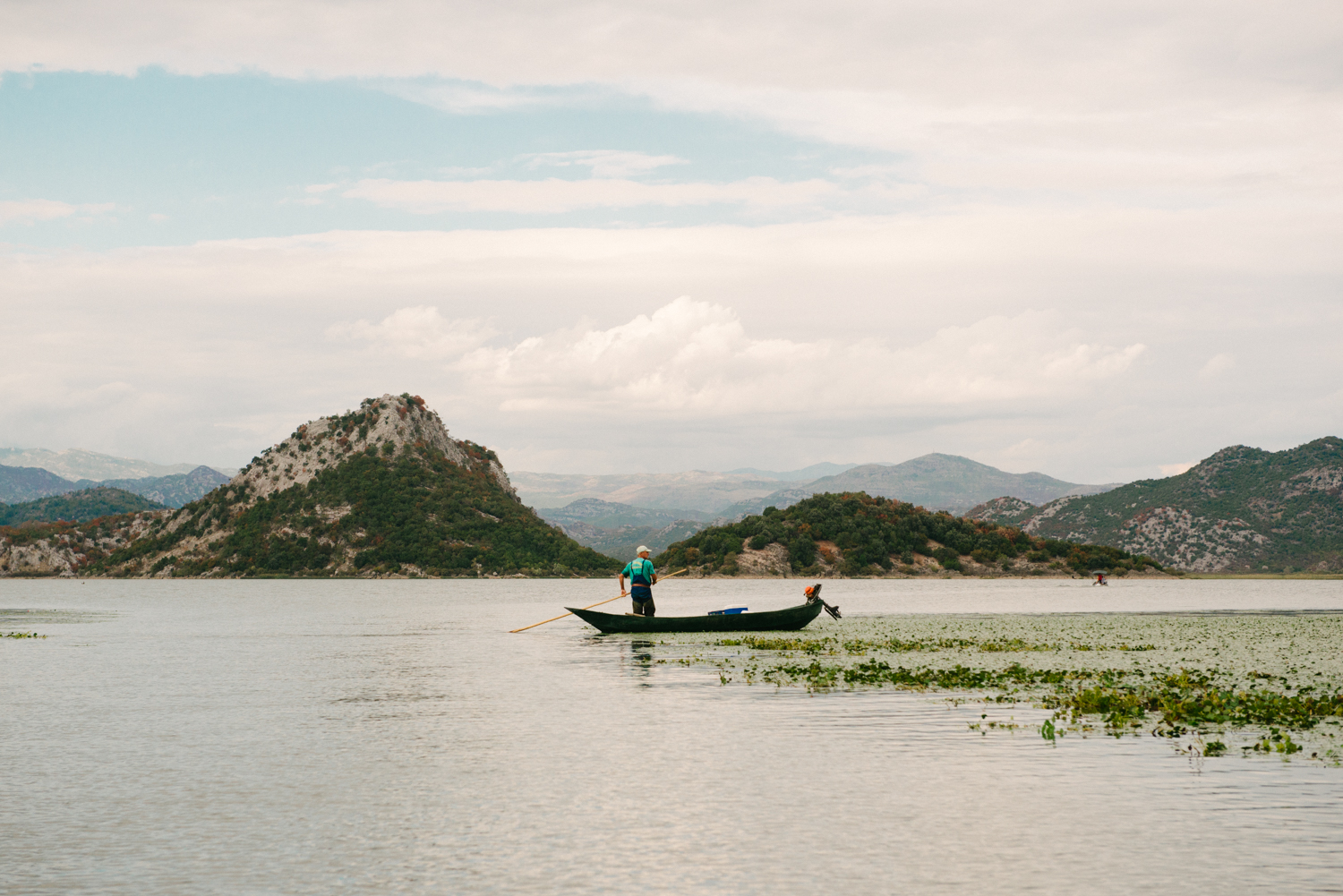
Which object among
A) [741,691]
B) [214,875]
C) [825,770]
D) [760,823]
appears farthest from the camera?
[741,691]

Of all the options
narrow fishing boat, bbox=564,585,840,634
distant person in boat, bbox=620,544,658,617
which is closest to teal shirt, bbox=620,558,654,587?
distant person in boat, bbox=620,544,658,617

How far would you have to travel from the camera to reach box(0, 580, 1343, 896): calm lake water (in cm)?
1295

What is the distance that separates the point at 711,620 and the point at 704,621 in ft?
1.08

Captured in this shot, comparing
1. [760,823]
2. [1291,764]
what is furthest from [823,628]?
[760,823]

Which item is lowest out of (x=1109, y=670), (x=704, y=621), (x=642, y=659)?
(x=642, y=659)

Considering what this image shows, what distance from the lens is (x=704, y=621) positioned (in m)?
52.3

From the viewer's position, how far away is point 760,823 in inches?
605

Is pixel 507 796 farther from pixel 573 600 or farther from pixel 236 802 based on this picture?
pixel 573 600

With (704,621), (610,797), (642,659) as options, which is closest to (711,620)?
(704,621)

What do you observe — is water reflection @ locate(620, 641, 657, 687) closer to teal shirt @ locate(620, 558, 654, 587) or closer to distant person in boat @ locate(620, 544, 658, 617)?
distant person in boat @ locate(620, 544, 658, 617)

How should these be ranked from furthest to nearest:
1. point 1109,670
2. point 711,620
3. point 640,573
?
point 711,620, point 640,573, point 1109,670

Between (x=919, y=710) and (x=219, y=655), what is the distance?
30.5 m

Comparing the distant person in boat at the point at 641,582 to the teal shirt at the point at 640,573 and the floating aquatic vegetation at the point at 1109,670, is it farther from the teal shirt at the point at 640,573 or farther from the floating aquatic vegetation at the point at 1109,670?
the floating aquatic vegetation at the point at 1109,670

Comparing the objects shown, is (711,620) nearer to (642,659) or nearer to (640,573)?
(640,573)
